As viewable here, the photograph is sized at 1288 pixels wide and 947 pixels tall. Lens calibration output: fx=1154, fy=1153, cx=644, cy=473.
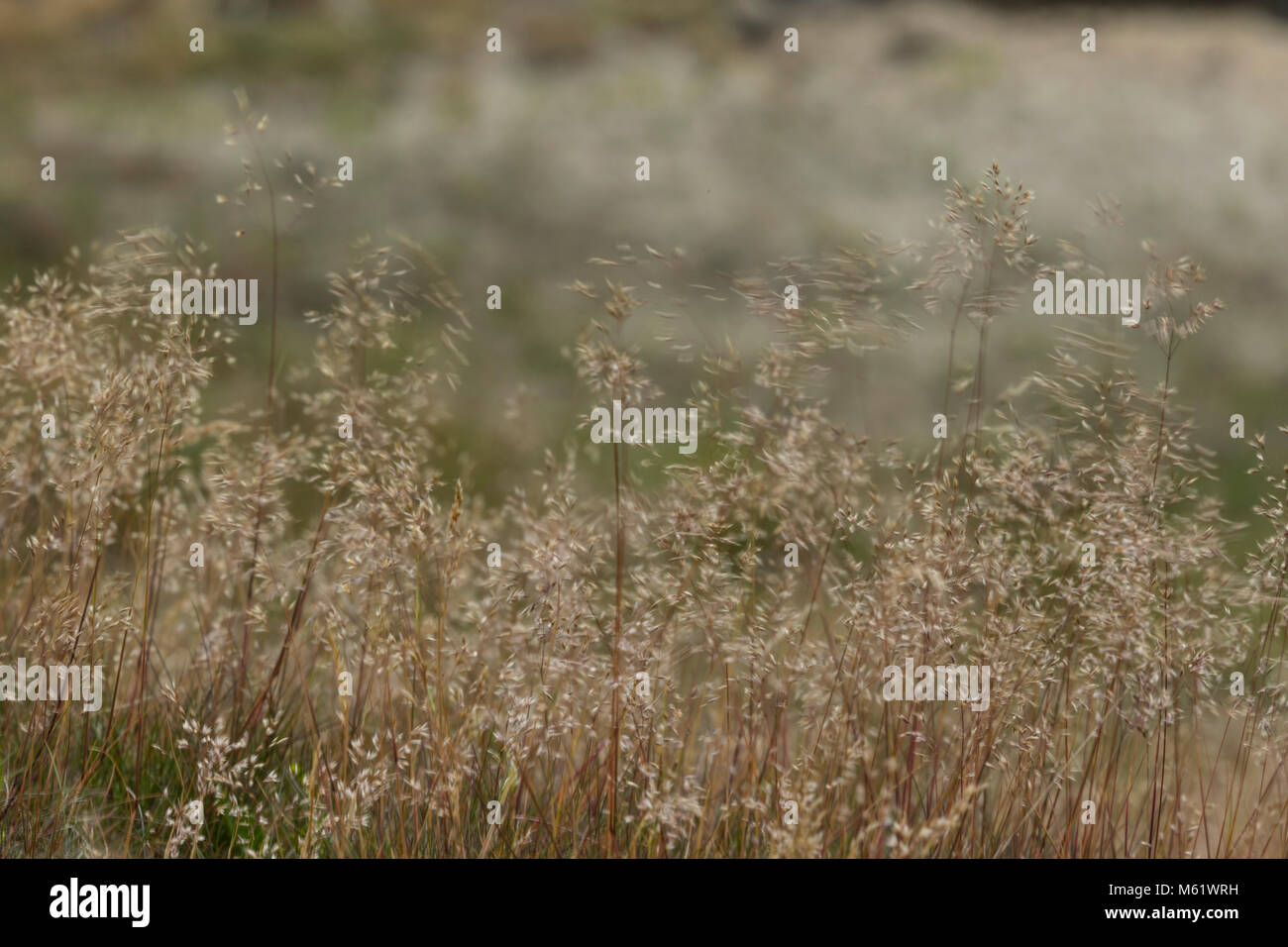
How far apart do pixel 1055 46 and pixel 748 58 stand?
6.58 m

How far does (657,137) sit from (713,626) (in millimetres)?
16615

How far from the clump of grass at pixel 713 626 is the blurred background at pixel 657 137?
7552mm

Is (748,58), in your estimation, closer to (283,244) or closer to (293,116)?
(293,116)

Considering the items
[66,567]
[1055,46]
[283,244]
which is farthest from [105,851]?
[1055,46]

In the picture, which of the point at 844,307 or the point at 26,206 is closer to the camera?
the point at 844,307

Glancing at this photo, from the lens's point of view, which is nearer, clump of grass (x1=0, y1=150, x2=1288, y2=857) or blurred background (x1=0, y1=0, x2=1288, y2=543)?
clump of grass (x1=0, y1=150, x2=1288, y2=857)

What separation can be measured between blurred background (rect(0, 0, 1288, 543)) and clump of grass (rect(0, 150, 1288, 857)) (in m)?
7.55

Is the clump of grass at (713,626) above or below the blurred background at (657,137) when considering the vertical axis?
below

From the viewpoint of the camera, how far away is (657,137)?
18.2m

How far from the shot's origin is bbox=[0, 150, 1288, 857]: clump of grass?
2.54 metres

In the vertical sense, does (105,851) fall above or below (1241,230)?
below

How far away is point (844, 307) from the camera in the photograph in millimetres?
2887

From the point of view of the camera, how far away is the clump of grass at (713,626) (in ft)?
8.32
